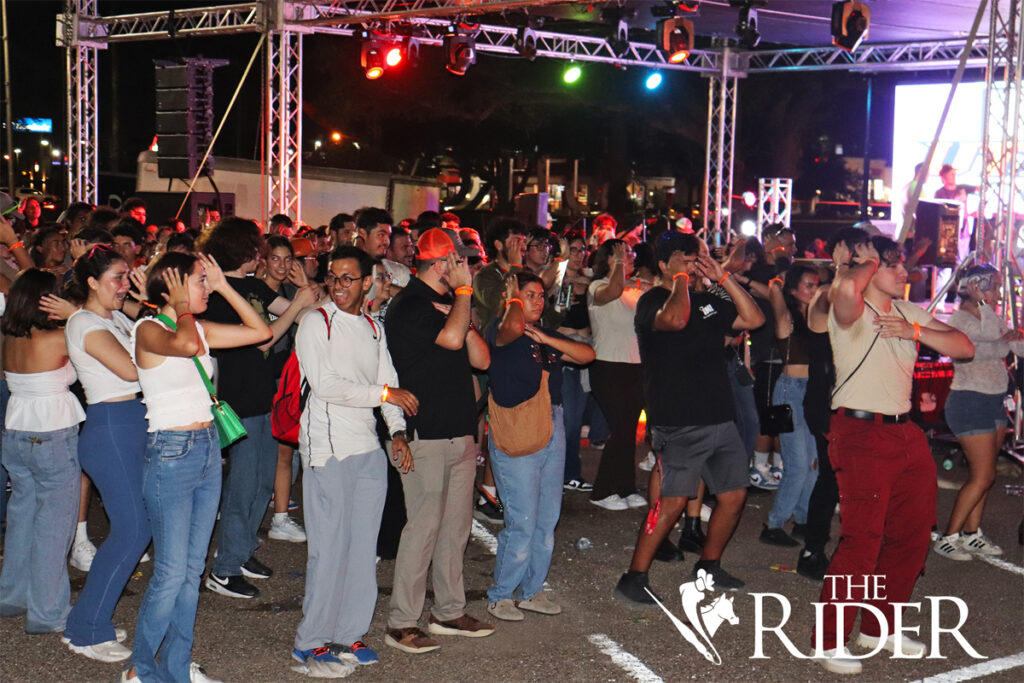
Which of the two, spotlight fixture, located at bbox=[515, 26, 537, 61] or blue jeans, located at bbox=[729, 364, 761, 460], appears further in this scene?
spotlight fixture, located at bbox=[515, 26, 537, 61]

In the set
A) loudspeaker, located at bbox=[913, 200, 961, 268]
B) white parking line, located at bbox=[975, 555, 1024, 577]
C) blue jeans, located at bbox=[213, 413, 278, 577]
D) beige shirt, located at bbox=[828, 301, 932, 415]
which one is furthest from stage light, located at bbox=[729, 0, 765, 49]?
blue jeans, located at bbox=[213, 413, 278, 577]

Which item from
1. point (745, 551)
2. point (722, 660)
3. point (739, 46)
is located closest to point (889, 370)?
point (722, 660)

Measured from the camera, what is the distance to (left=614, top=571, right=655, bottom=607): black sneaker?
19.5ft

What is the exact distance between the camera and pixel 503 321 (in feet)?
18.2

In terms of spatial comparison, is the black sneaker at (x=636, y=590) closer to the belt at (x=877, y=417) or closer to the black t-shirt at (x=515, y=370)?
the black t-shirt at (x=515, y=370)

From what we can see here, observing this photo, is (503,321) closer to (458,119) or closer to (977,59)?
(977,59)

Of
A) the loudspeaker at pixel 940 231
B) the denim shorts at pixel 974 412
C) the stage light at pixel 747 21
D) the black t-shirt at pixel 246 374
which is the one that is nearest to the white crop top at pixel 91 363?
the black t-shirt at pixel 246 374

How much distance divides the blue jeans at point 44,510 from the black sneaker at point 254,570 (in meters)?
1.11

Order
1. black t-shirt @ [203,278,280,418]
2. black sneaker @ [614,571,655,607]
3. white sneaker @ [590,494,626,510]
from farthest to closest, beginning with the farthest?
white sneaker @ [590,494,626,510]
black t-shirt @ [203,278,280,418]
black sneaker @ [614,571,655,607]

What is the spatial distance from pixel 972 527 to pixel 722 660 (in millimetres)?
2762

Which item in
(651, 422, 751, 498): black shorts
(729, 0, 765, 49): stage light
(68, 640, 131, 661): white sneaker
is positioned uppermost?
(729, 0, 765, 49): stage light

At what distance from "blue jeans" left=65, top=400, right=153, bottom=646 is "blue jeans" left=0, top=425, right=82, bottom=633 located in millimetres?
379

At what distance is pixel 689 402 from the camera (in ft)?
19.7

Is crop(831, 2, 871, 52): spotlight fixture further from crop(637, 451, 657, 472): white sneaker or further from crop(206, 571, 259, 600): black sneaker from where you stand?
crop(206, 571, 259, 600): black sneaker
